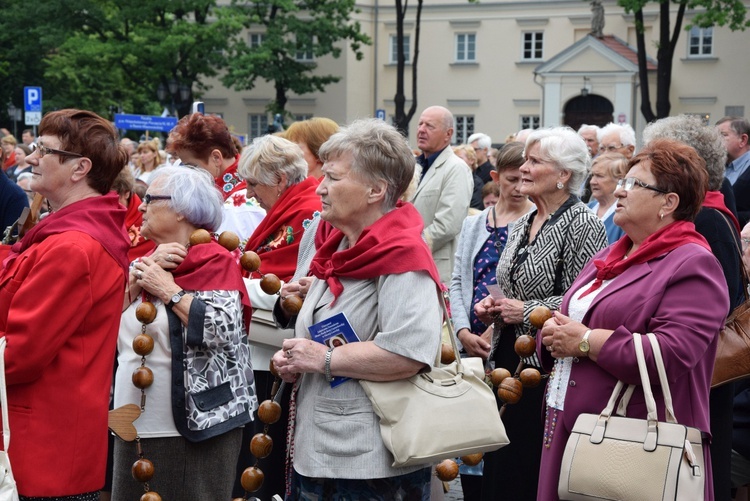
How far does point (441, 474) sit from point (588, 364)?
0.69 m

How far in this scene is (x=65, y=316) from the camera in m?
3.74

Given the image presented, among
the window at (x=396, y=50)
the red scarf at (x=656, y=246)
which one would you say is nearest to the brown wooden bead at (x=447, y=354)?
the red scarf at (x=656, y=246)

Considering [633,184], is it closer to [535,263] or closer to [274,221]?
[535,263]

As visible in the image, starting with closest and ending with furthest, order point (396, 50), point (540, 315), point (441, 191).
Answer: point (540, 315), point (441, 191), point (396, 50)

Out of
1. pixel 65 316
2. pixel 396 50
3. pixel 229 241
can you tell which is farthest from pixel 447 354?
pixel 396 50

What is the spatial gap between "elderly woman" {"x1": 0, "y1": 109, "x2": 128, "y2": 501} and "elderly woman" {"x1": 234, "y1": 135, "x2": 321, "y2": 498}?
143cm

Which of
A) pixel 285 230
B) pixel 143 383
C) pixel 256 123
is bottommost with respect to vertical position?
pixel 256 123

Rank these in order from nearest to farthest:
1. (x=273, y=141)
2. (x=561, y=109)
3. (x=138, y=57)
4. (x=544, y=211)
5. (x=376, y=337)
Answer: (x=376, y=337), (x=544, y=211), (x=273, y=141), (x=138, y=57), (x=561, y=109)

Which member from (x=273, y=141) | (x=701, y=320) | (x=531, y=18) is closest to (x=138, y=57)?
(x=531, y=18)

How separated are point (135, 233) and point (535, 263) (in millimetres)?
2335

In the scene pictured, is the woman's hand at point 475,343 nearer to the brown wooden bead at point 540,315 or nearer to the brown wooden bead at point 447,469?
the brown wooden bead at point 540,315

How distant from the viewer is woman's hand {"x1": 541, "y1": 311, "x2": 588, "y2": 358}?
396 cm

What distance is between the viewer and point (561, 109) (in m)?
43.7

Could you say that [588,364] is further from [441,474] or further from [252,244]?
[252,244]
